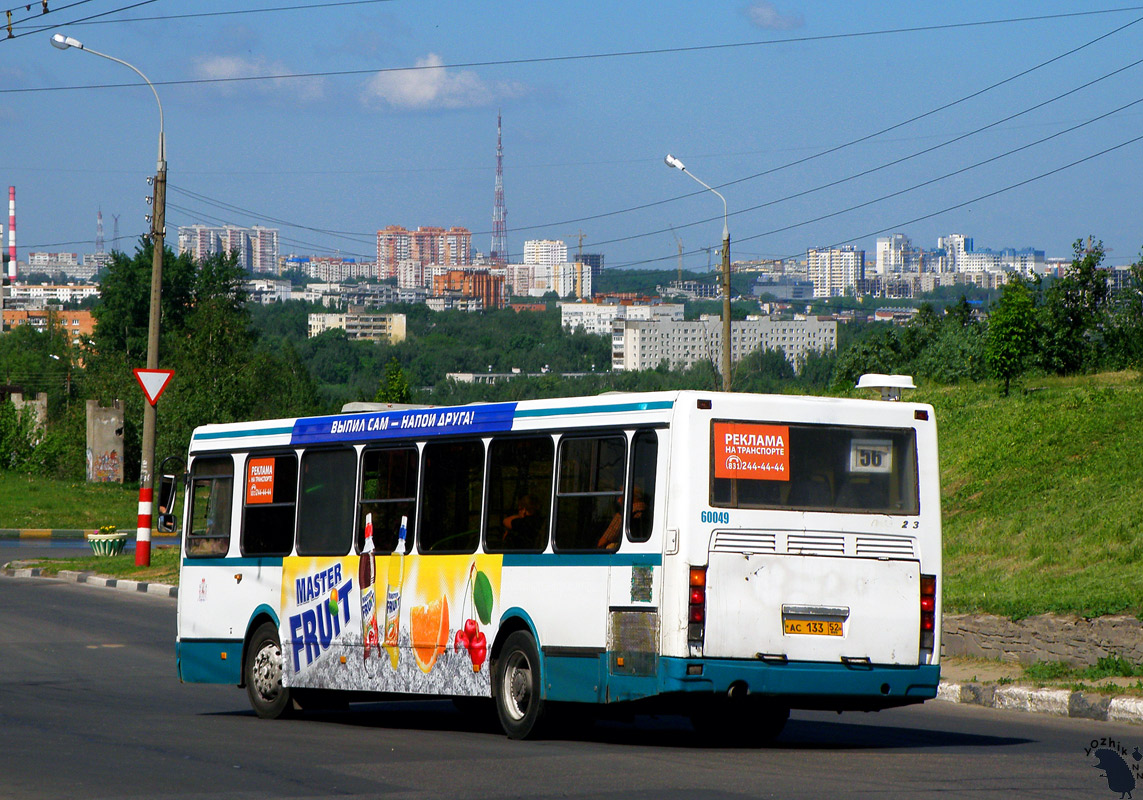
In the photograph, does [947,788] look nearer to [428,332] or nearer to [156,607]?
[156,607]

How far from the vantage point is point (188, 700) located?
47.1ft

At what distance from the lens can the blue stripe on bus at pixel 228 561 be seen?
13.9 metres

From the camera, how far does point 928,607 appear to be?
10766 millimetres

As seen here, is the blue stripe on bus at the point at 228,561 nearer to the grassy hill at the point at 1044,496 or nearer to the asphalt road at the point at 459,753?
the asphalt road at the point at 459,753

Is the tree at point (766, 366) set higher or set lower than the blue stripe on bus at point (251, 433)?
higher

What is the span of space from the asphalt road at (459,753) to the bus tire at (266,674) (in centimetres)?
23

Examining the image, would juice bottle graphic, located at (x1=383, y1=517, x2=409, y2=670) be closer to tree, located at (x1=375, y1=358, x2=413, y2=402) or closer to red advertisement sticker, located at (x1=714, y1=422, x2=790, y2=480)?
red advertisement sticker, located at (x1=714, y1=422, x2=790, y2=480)

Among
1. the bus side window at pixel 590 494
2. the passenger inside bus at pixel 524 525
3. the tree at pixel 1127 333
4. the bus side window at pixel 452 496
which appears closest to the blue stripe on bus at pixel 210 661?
the bus side window at pixel 452 496

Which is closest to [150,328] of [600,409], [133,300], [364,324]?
[600,409]

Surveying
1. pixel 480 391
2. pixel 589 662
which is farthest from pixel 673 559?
pixel 480 391

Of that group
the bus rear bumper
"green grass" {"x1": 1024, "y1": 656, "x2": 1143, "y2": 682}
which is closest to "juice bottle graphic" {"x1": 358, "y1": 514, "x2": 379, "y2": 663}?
the bus rear bumper

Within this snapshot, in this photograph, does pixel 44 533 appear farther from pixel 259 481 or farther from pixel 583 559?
pixel 583 559

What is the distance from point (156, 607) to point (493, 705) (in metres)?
11.9

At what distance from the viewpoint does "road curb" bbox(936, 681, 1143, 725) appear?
41.2 feet
